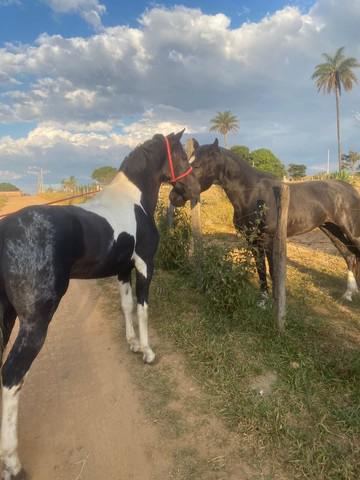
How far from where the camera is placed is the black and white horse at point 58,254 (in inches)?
95.0

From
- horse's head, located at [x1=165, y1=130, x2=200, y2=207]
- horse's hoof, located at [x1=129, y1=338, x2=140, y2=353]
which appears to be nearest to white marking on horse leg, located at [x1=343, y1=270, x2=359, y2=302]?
horse's head, located at [x1=165, y1=130, x2=200, y2=207]

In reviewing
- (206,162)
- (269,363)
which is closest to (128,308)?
(269,363)

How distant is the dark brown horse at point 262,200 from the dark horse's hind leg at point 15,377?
8.43ft

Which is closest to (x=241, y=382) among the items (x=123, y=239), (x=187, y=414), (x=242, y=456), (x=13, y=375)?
(x=187, y=414)

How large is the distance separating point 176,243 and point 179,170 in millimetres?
2669

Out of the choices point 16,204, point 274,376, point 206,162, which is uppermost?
point 206,162

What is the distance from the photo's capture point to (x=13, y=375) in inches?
93.7

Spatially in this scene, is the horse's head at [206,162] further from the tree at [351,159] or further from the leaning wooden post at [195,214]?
the tree at [351,159]

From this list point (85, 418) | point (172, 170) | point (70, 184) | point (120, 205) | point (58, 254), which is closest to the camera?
point (58, 254)

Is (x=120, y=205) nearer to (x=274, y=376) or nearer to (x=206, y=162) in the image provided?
(x=206, y=162)

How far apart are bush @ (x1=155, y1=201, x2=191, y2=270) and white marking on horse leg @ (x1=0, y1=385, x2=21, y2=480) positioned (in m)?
4.26

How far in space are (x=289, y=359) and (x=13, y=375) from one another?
2.75 m

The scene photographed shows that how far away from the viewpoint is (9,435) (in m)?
2.41

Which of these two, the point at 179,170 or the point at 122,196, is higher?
the point at 179,170
